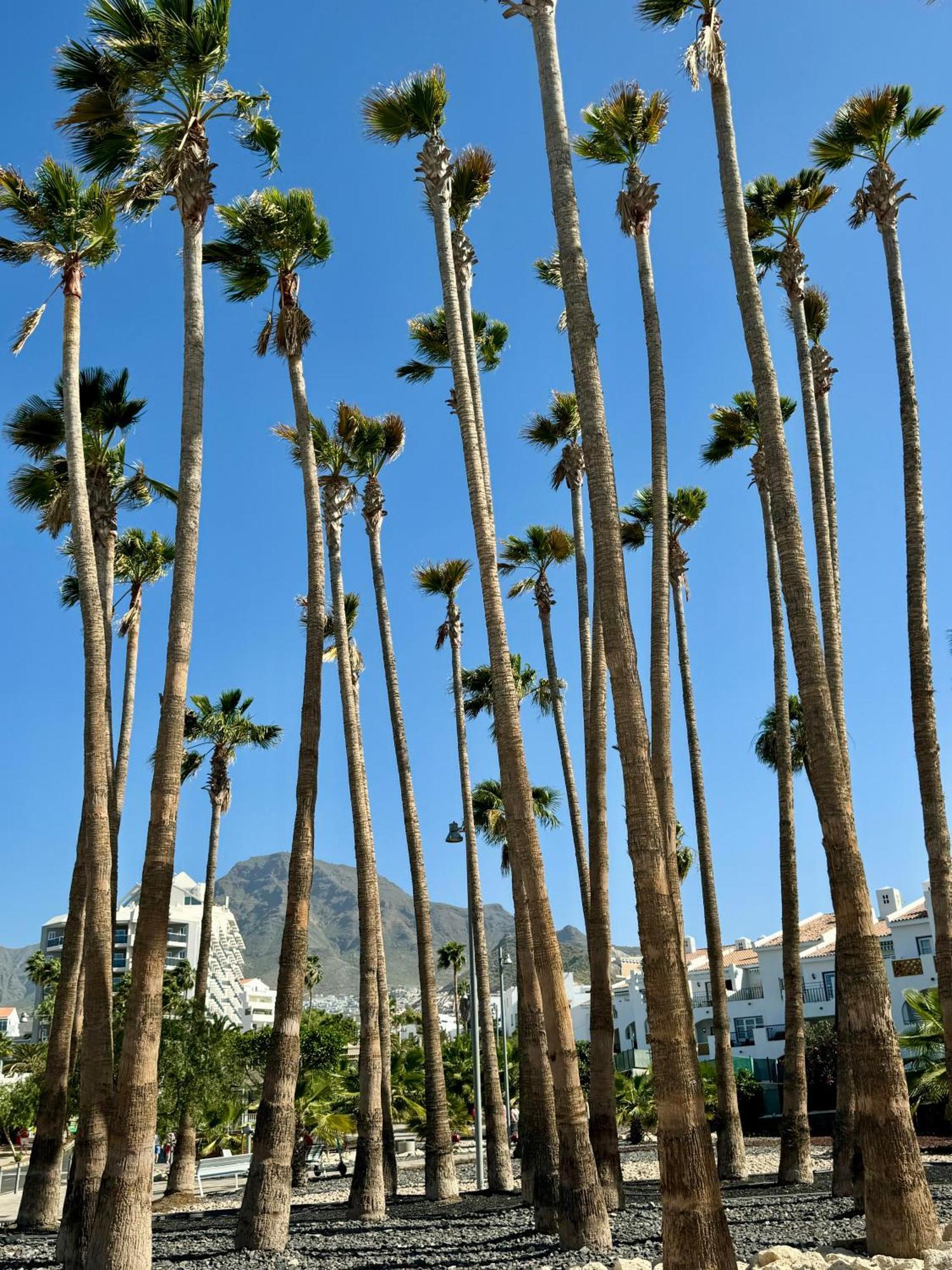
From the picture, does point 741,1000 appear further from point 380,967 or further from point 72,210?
point 72,210

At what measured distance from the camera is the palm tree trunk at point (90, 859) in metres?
14.3

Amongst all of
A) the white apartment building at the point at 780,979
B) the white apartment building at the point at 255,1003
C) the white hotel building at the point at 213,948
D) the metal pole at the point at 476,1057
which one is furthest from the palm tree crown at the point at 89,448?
the white apartment building at the point at 255,1003

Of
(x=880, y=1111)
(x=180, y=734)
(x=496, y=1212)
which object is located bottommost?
(x=496, y=1212)

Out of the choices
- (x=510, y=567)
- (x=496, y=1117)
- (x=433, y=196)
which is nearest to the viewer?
(x=433, y=196)

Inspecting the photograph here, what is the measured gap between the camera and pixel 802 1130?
2091 cm

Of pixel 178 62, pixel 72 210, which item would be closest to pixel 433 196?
pixel 178 62

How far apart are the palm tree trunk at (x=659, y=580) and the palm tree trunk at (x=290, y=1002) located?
5.87 meters

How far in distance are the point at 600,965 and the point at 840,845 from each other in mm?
8542

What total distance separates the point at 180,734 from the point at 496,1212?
11505mm

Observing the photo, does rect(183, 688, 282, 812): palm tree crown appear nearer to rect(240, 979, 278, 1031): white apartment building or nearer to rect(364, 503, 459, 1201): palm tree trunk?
rect(364, 503, 459, 1201): palm tree trunk

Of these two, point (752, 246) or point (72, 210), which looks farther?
point (752, 246)

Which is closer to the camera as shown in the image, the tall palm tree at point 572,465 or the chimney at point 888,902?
the tall palm tree at point 572,465

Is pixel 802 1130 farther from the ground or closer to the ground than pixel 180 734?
closer to the ground

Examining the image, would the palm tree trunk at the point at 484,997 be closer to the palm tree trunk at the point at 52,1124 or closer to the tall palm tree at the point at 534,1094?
the tall palm tree at the point at 534,1094
